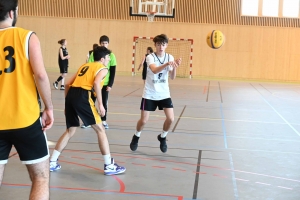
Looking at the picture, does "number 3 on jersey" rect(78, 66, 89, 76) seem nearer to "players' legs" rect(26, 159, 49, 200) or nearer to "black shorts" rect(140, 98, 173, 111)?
"black shorts" rect(140, 98, 173, 111)

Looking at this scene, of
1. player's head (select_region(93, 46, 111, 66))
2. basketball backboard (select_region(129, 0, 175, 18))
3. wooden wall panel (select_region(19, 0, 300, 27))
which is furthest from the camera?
wooden wall panel (select_region(19, 0, 300, 27))

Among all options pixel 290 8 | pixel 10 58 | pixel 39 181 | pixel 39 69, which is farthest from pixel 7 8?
pixel 290 8

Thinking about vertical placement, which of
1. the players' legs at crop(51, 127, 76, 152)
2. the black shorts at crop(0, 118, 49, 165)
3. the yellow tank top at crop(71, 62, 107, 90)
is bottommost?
the players' legs at crop(51, 127, 76, 152)

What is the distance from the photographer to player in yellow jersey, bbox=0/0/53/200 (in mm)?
3055

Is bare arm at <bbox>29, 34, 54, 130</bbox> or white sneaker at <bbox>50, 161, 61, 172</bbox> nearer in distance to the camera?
bare arm at <bbox>29, 34, 54, 130</bbox>

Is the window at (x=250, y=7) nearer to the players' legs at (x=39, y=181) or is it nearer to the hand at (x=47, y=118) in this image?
the hand at (x=47, y=118)

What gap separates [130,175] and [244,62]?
22449 millimetres

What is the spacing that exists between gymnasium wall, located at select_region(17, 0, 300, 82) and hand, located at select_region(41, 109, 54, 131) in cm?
2387

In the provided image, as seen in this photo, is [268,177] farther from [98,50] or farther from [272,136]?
[272,136]

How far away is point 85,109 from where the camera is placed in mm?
5590

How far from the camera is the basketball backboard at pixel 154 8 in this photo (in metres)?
24.7

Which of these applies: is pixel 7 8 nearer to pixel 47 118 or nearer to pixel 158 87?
pixel 47 118

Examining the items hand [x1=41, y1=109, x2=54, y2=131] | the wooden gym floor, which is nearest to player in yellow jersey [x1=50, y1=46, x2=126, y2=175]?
the wooden gym floor

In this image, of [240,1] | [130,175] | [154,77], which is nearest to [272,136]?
[154,77]
